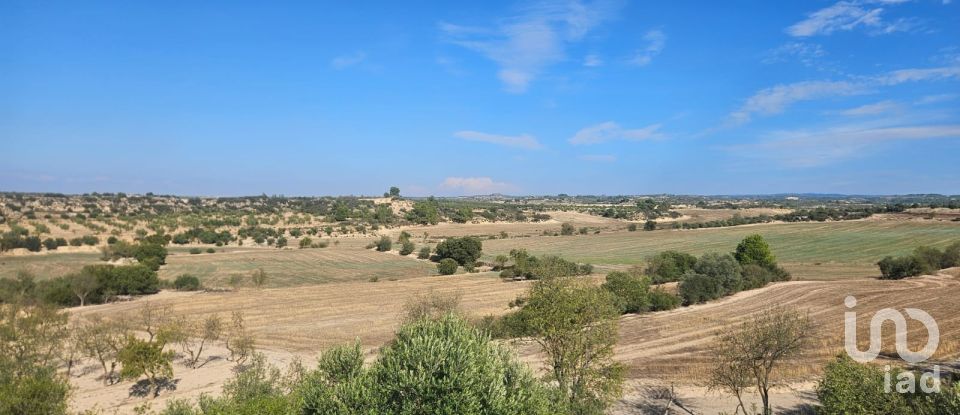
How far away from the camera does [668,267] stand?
221 ft

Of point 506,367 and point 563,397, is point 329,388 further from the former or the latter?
point 563,397

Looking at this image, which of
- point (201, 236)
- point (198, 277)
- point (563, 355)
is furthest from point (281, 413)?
point (201, 236)

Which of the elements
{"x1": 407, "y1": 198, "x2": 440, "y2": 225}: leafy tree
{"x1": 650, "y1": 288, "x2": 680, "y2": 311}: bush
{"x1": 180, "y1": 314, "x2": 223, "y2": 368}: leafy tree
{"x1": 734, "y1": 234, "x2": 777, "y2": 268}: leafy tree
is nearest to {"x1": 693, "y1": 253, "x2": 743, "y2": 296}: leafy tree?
{"x1": 650, "y1": 288, "x2": 680, "y2": 311}: bush

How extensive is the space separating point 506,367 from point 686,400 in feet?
48.8

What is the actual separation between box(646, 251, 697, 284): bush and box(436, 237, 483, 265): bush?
106 ft

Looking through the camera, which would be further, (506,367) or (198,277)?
(198,277)

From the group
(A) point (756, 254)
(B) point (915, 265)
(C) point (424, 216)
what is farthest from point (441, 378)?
(C) point (424, 216)

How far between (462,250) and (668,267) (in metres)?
37.2

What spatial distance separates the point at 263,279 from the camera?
70.5m

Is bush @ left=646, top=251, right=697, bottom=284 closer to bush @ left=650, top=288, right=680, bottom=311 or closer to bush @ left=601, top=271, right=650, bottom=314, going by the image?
bush @ left=650, top=288, right=680, bottom=311

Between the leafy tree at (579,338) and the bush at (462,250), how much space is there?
62916 mm

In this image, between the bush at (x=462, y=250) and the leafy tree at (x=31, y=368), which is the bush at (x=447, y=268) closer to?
the bush at (x=462, y=250)


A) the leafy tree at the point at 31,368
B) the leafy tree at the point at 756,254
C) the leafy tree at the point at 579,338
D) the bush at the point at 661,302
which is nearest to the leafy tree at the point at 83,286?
the leafy tree at the point at 31,368

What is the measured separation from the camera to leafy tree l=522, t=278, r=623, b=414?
954 inches
